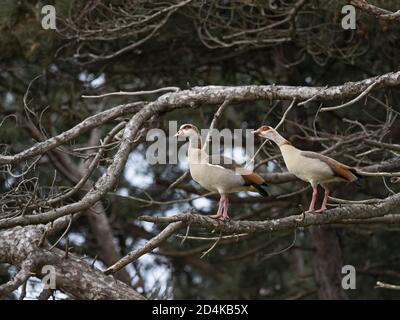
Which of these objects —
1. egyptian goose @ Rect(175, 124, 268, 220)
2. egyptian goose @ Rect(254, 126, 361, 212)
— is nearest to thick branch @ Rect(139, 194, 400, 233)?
egyptian goose @ Rect(254, 126, 361, 212)

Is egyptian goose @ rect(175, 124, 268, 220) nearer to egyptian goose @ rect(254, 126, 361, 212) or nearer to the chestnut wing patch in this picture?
egyptian goose @ rect(254, 126, 361, 212)

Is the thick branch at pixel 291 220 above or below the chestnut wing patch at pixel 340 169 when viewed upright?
below

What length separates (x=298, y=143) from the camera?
10.6 m

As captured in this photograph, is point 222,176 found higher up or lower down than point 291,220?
higher up

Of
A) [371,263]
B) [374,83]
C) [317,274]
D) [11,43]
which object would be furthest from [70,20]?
[371,263]

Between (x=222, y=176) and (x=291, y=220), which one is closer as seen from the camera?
(x=291, y=220)

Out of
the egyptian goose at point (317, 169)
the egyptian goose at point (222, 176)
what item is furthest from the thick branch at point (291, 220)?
the egyptian goose at point (222, 176)

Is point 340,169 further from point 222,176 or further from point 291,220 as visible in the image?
point 222,176

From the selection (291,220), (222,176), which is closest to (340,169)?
(291,220)

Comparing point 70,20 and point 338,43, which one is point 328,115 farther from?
point 70,20

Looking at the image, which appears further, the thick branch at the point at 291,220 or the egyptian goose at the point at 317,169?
the egyptian goose at the point at 317,169

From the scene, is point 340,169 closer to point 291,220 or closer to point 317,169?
point 317,169

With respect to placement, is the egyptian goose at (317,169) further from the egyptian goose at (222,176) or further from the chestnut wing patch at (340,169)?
the egyptian goose at (222,176)
